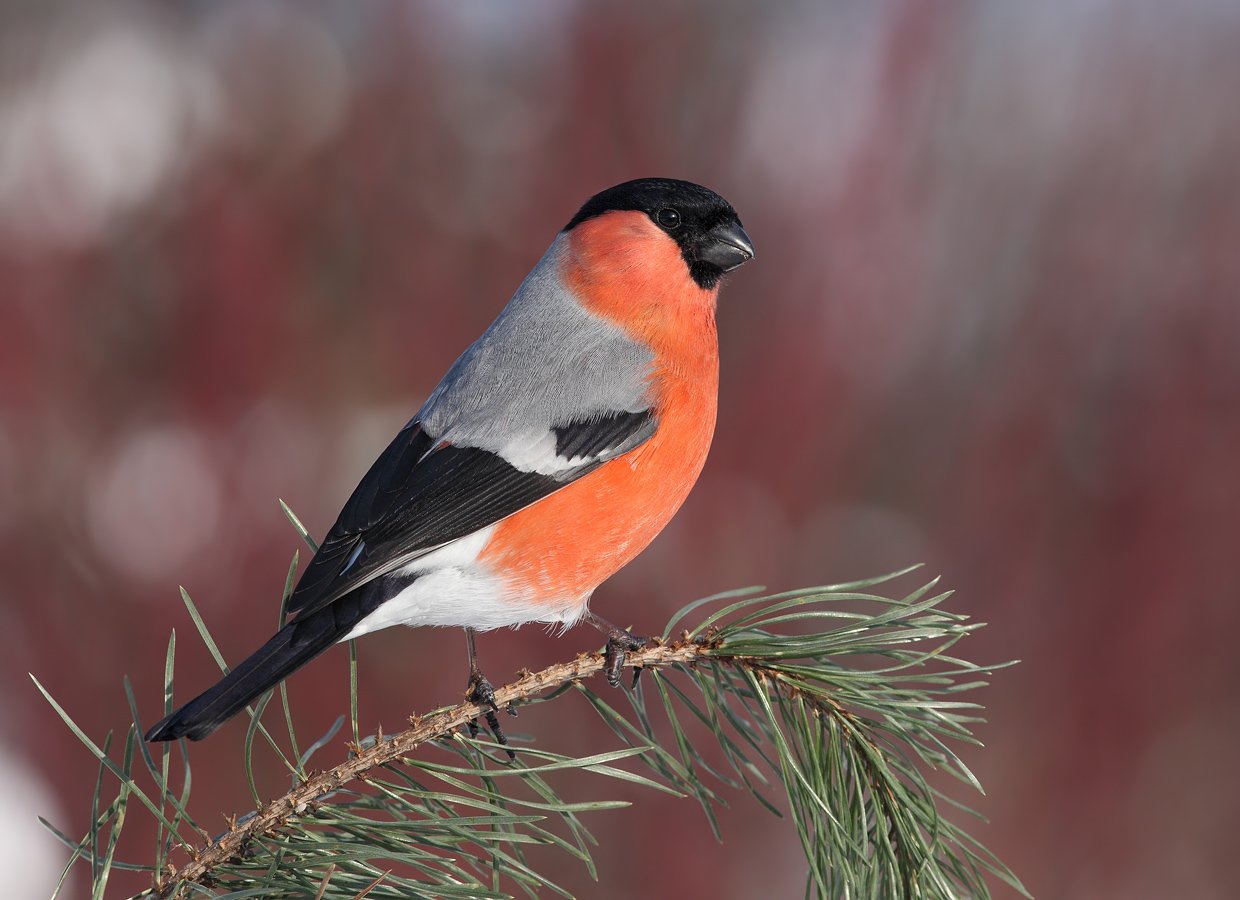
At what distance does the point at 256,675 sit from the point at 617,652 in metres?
0.50

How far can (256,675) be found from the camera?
131cm

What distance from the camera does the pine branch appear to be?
3.40 ft

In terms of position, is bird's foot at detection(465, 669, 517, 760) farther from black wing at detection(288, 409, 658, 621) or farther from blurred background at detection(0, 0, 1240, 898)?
blurred background at detection(0, 0, 1240, 898)

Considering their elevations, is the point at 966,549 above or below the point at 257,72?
below

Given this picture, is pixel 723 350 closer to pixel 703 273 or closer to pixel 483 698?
pixel 703 273

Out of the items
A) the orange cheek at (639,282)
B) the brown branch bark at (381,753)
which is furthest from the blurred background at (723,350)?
the brown branch bark at (381,753)

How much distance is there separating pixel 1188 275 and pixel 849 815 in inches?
189

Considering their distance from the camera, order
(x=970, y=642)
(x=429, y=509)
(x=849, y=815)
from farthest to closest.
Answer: (x=970, y=642), (x=429, y=509), (x=849, y=815)

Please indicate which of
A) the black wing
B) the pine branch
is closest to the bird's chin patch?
the black wing

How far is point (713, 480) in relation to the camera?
4.05 metres

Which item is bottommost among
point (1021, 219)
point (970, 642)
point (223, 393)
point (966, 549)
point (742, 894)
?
point (742, 894)

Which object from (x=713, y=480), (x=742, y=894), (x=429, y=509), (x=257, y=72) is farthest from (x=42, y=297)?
(x=742, y=894)

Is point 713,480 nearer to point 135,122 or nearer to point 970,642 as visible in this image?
point 970,642

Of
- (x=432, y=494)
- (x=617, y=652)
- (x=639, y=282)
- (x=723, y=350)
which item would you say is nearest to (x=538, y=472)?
(x=432, y=494)
